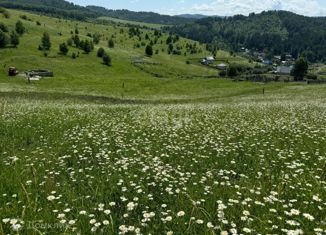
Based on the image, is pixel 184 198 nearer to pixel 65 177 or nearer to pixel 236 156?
pixel 65 177

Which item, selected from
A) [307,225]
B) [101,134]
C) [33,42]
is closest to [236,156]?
[307,225]

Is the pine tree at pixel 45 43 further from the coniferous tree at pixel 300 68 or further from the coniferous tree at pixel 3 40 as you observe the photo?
the coniferous tree at pixel 300 68

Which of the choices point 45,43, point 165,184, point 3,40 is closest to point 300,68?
point 45,43

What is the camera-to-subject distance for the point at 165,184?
30.3 feet

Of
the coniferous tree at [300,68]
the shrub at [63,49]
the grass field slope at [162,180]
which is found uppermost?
the grass field slope at [162,180]

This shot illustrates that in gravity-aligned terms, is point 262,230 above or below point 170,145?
above

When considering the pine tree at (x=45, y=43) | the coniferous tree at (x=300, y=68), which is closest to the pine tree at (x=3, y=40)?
the pine tree at (x=45, y=43)

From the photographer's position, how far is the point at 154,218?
7.17m

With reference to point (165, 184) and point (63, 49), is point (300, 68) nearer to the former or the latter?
point (63, 49)

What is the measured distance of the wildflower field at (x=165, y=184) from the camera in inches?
265

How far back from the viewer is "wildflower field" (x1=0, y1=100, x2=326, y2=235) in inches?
265

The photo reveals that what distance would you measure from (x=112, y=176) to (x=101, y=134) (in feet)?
21.6

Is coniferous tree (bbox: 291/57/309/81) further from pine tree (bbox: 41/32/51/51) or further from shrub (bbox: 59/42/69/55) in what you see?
pine tree (bbox: 41/32/51/51)

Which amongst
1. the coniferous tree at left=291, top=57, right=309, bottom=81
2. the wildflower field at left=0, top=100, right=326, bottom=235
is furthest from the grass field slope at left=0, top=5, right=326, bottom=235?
the coniferous tree at left=291, top=57, right=309, bottom=81
